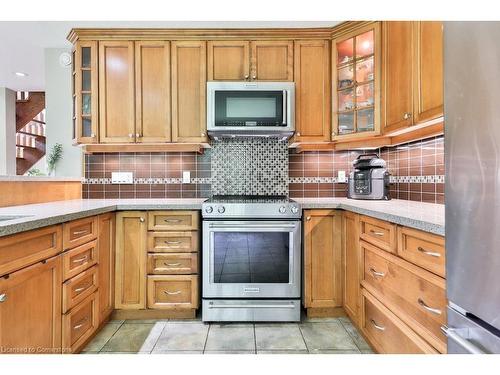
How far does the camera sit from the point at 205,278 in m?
2.11

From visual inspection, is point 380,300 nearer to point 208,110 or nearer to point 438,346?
point 438,346

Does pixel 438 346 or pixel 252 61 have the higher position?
pixel 252 61

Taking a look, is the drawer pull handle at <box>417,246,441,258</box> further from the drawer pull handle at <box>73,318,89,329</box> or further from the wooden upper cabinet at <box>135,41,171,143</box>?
the wooden upper cabinet at <box>135,41,171,143</box>

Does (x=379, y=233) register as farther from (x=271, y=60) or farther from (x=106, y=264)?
(x=106, y=264)

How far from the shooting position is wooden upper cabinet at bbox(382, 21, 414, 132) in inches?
70.7

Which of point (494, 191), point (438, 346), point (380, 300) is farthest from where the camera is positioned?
point (380, 300)

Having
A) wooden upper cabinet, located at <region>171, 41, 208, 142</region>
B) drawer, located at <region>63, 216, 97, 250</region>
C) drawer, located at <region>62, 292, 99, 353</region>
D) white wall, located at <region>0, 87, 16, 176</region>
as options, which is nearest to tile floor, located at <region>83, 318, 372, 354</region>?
drawer, located at <region>62, 292, 99, 353</region>

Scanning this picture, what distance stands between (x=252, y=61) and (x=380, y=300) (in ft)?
6.69

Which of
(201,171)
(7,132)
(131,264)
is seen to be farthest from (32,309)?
(7,132)

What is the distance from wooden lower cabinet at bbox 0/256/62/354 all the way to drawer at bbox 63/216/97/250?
120 millimetres

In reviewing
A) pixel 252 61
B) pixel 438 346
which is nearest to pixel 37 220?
pixel 438 346

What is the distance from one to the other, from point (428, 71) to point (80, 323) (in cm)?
248
